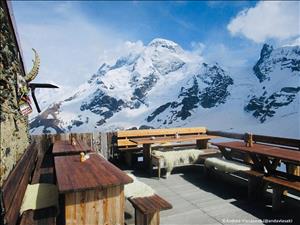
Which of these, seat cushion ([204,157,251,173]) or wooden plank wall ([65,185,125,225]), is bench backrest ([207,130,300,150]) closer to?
seat cushion ([204,157,251,173])

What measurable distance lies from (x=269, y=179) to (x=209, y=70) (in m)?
175

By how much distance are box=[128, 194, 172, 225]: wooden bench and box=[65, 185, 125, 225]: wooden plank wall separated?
1.13ft

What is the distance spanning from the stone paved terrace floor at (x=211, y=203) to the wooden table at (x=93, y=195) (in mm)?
1050

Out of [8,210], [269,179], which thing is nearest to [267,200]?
[269,179]

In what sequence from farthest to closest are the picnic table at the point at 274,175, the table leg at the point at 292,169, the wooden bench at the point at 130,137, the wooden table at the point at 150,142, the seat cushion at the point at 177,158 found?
the wooden bench at the point at 130,137, the wooden table at the point at 150,142, the seat cushion at the point at 177,158, the table leg at the point at 292,169, the picnic table at the point at 274,175

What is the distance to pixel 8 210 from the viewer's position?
3.27 meters

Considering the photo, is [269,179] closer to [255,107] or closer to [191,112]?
[255,107]

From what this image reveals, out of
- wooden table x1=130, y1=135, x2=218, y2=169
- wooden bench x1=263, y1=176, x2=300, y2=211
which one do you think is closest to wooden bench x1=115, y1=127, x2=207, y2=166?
wooden table x1=130, y1=135, x2=218, y2=169

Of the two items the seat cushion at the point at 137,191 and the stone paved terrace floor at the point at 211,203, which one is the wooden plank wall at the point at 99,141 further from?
the seat cushion at the point at 137,191

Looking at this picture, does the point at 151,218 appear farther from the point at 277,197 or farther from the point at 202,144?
the point at 202,144

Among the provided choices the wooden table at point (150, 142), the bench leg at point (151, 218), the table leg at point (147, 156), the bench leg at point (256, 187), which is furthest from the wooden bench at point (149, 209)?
the table leg at point (147, 156)

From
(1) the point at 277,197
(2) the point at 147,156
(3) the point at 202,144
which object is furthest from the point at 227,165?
(3) the point at 202,144

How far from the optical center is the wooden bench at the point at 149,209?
4.46 m

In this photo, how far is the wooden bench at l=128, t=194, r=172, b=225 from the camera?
175 inches
